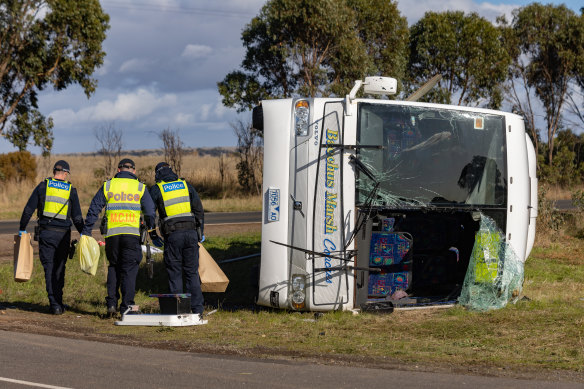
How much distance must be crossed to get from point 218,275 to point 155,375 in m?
3.33

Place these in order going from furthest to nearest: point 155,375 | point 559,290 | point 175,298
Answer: point 559,290 → point 175,298 → point 155,375

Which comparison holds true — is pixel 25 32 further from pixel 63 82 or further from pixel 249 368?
pixel 249 368

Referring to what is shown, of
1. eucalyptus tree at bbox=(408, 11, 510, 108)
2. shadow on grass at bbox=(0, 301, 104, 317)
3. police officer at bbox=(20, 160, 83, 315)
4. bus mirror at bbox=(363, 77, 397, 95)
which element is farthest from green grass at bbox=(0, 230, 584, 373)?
eucalyptus tree at bbox=(408, 11, 510, 108)

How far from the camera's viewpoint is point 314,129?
8711 mm

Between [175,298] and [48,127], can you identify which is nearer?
[175,298]

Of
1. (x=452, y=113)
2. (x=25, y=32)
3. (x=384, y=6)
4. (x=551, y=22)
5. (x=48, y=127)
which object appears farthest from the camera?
(x=551, y=22)

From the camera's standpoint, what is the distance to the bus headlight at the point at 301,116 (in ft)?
28.7

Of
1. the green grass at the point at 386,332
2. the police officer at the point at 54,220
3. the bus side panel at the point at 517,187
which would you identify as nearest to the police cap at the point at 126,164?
the police officer at the point at 54,220

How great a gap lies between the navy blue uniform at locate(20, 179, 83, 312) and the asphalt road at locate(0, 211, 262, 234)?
9755 mm

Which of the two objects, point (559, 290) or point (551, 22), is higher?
point (551, 22)

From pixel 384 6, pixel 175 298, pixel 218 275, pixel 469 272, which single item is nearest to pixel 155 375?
pixel 175 298

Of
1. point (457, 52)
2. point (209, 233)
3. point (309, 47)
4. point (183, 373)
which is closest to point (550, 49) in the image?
point (457, 52)

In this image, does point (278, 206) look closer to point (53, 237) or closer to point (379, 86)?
point (379, 86)

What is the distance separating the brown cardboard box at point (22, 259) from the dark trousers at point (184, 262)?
1853 mm
